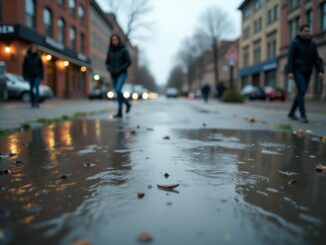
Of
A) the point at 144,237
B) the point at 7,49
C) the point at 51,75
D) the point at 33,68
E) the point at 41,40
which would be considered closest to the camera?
the point at 144,237

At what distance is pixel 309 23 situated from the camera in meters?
29.7

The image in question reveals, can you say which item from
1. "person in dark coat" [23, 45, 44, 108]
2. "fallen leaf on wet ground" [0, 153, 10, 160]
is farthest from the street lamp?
"fallen leaf on wet ground" [0, 153, 10, 160]

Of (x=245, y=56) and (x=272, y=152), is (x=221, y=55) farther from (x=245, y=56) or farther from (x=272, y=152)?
(x=272, y=152)

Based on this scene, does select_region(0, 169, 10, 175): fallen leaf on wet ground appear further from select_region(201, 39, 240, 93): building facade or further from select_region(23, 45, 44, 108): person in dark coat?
select_region(201, 39, 240, 93): building facade

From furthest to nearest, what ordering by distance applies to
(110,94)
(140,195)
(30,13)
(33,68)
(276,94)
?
(276,94) < (110,94) < (30,13) < (33,68) < (140,195)

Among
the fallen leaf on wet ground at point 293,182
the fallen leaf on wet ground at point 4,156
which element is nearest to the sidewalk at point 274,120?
the fallen leaf on wet ground at point 293,182

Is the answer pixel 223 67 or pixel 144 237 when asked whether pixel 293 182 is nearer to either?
pixel 144 237

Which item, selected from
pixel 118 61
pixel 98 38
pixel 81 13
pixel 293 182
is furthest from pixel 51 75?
pixel 293 182

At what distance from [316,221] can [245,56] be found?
5359 centimetres

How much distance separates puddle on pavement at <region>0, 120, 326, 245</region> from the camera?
1.64 meters

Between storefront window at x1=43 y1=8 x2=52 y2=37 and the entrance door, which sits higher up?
storefront window at x1=43 y1=8 x2=52 y2=37

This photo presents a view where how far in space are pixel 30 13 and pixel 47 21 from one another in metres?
3.61

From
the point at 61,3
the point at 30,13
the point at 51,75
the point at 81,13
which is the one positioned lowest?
the point at 51,75

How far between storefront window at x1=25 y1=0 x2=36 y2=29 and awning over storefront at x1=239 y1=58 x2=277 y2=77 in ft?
83.3
